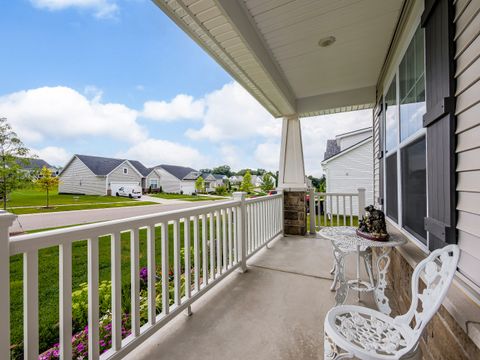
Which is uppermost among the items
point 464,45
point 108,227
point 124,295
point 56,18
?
point 56,18

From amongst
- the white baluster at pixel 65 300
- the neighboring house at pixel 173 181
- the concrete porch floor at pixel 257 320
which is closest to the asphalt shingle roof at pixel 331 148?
the neighboring house at pixel 173 181

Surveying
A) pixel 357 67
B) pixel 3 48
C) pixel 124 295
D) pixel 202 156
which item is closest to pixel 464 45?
pixel 357 67

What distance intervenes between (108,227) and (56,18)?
2955 mm

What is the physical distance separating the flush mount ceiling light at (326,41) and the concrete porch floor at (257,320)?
2787 mm

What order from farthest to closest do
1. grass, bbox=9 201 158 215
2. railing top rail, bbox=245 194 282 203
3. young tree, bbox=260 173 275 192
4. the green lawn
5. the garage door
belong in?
young tree, bbox=260 173 275 192
the garage door
railing top rail, bbox=245 194 282 203
grass, bbox=9 201 158 215
the green lawn

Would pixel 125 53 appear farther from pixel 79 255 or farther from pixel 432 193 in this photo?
pixel 432 193

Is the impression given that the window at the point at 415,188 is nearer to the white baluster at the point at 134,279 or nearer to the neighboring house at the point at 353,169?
the white baluster at the point at 134,279

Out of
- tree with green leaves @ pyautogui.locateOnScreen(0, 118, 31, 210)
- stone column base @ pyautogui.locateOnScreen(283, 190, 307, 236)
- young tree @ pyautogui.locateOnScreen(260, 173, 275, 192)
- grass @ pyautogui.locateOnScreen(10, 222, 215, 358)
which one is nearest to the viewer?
tree with green leaves @ pyautogui.locateOnScreen(0, 118, 31, 210)

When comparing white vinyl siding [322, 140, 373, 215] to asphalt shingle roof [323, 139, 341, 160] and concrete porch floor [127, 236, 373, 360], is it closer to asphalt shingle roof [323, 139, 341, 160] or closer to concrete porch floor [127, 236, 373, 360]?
asphalt shingle roof [323, 139, 341, 160]

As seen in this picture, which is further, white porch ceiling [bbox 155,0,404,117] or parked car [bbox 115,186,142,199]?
parked car [bbox 115,186,142,199]

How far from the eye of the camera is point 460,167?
112 centimetres

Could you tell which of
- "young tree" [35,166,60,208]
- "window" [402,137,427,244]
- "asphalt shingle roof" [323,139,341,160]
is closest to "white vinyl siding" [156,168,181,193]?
"young tree" [35,166,60,208]

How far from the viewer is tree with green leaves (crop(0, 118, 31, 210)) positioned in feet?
5.65

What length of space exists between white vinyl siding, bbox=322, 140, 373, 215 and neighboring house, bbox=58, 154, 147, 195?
738 centimetres
